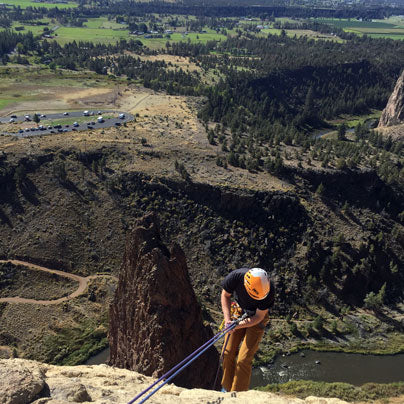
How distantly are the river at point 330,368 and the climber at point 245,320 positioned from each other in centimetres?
3633

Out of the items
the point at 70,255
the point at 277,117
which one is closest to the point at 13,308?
the point at 70,255

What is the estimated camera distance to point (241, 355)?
17.0m

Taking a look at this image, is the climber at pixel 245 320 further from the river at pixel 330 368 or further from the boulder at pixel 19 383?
the river at pixel 330 368

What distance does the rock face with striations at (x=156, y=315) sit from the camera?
76.5 ft

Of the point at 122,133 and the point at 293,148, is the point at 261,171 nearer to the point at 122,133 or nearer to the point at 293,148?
the point at 293,148

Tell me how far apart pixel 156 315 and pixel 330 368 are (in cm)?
4040

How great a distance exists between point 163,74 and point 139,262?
141 metres

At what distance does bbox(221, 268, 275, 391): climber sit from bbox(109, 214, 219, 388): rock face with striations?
6.33m

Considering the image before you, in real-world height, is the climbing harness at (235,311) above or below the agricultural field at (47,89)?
above

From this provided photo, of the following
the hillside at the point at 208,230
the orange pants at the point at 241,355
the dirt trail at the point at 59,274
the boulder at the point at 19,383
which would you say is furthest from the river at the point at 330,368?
the boulder at the point at 19,383

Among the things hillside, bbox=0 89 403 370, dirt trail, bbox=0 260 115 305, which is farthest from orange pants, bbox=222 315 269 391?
dirt trail, bbox=0 260 115 305

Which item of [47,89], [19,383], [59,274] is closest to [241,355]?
[19,383]

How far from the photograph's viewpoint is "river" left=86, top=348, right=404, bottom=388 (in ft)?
165

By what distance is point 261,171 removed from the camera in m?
79.4
